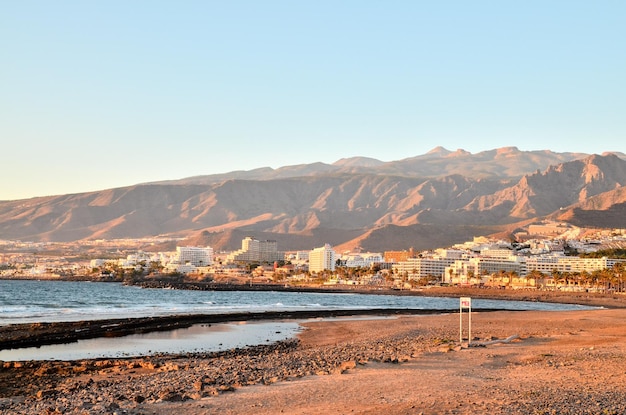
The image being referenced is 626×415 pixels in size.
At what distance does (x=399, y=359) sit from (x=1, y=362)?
43.5 ft

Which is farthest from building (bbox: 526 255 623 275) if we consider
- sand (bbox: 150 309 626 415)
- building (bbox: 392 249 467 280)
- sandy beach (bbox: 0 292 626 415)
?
sand (bbox: 150 309 626 415)

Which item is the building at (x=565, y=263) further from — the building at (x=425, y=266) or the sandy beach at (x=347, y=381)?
the sandy beach at (x=347, y=381)

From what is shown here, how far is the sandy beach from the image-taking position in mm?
14906

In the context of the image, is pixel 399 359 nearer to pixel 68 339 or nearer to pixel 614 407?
pixel 614 407

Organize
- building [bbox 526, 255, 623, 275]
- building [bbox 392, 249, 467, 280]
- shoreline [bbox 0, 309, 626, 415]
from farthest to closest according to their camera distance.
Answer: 1. building [bbox 392, 249, 467, 280]
2. building [bbox 526, 255, 623, 275]
3. shoreline [bbox 0, 309, 626, 415]

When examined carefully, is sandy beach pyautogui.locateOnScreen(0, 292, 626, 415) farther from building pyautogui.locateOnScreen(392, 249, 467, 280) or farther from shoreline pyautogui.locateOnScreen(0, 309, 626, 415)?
building pyautogui.locateOnScreen(392, 249, 467, 280)

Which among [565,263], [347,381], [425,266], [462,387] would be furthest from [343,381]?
[425,266]

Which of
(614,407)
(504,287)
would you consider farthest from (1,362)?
(504,287)

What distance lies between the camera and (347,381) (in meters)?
17.9

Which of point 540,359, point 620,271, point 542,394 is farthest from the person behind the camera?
point 620,271

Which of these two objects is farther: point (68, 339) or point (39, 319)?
point (39, 319)

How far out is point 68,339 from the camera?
109ft

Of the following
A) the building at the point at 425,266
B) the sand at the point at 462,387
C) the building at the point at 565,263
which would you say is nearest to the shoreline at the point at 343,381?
the sand at the point at 462,387

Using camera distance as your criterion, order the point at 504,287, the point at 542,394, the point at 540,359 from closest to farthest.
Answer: the point at 542,394
the point at 540,359
the point at 504,287
